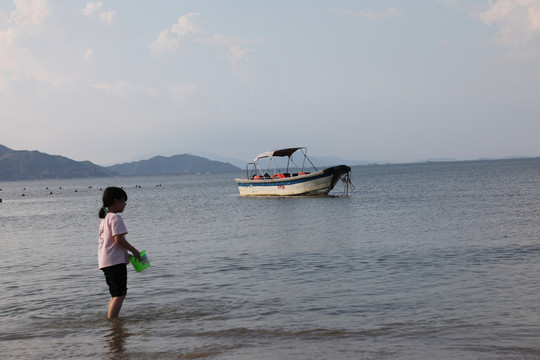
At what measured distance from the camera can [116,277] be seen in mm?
7832

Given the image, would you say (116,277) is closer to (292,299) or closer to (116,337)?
(116,337)

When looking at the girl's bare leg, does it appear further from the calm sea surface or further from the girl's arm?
the girl's arm

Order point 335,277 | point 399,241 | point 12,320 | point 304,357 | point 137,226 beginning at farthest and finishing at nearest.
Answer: point 137,226 < point 399,241 < point 335,277 < point 12,320 < point 304,357

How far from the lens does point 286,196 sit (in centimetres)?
4591

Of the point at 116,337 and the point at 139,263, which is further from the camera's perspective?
the point at 139,263

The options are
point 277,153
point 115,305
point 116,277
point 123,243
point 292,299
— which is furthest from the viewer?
point 277,153

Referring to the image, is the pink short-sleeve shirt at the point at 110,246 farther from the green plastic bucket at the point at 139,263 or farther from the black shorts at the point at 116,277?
the green plastic bucket at the point at 139,263

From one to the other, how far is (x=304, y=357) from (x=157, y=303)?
441 centimetres

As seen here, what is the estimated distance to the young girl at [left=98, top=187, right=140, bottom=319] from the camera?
759cm

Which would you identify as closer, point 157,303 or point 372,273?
point 157,303

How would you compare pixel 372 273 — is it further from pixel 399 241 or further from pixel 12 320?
pixel 12 320

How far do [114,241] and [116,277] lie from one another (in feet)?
1.81

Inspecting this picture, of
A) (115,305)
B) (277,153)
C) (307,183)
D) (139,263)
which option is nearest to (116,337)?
(115,305)

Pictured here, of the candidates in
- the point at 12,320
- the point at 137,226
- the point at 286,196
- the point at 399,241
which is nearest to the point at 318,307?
the point at 12,320
